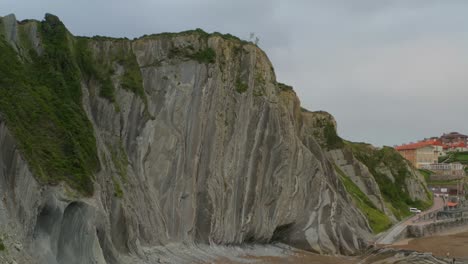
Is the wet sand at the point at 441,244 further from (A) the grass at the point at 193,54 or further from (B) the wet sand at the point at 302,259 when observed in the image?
(A) the grass at the point at 193,54

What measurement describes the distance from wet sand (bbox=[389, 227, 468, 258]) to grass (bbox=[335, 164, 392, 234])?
3.70 metres

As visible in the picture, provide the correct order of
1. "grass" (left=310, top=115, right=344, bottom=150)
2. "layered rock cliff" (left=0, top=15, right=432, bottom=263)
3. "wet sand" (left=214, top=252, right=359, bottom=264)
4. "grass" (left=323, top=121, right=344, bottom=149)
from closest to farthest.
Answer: "layered rock cliff" (left=0, top=15, right=432, bottom=263) → "wet sand" (left=214, top=252, right=359, bottom=264) → "grass" (left=310, top=115, right=344, bottom=150) → "grass" (left=323, top=121, right=344, bottom=149)

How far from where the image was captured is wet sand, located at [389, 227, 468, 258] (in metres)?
59.5

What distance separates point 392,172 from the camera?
95.0m

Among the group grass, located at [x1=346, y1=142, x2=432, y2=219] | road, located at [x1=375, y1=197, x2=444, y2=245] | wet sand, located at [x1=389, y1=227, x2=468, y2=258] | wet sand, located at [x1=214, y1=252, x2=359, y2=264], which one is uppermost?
grass, located at [x1=346, y1=142, x2=432, y2=219]

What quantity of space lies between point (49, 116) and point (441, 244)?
168ft

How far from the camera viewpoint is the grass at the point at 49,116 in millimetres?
26812

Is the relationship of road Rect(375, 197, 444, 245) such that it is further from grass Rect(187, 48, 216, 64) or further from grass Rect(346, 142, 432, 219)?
grass Rect(187, 48, 216, 64)

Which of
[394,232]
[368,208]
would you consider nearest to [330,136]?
[368,208]

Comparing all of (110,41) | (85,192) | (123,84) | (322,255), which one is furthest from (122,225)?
(322,255)

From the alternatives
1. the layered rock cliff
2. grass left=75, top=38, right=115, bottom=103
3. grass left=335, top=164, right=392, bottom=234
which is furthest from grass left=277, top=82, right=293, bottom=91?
grass left=75, top=38, right=115, bottom=103

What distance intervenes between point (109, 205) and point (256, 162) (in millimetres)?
18935

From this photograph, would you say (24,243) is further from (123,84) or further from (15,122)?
(123,84)

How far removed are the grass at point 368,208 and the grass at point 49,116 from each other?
1672 inches
